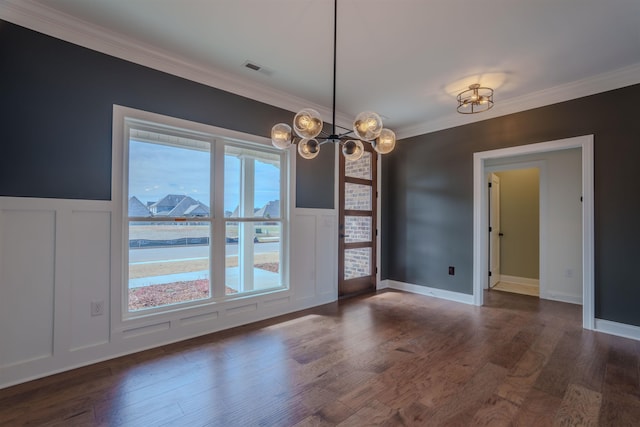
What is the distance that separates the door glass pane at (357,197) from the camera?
4727mm

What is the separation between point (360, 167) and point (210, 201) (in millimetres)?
2618

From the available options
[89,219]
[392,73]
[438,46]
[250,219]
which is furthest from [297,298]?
[438,46]

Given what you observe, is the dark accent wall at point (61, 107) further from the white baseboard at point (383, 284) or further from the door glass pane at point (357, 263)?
the white baseboard at point (383, 284)

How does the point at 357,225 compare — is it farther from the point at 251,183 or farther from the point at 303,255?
the point at 251,183

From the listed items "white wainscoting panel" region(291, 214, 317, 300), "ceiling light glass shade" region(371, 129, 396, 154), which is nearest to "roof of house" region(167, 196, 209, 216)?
"white wainscoting panel" region(291, 214, 317, 300)

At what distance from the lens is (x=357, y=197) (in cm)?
490

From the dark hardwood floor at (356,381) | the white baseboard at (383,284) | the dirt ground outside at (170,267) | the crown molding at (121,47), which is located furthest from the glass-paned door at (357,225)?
the dirt ground outside at (170,267)

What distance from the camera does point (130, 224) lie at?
109 inches

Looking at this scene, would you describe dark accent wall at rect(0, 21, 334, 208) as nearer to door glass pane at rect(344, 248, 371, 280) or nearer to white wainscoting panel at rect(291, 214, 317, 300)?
white wainscoting panel at rect(291, 214, 317, 300)

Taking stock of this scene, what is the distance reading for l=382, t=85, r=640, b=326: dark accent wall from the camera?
10.2 feet

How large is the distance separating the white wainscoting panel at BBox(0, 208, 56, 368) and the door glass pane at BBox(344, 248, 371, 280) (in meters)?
3.45

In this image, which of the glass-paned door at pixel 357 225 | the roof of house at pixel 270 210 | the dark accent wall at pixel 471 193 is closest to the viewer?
the dark accent wall at pixel 471 193

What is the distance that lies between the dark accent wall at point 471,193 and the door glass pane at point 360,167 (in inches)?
17.0

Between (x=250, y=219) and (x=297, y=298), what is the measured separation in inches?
48.9
